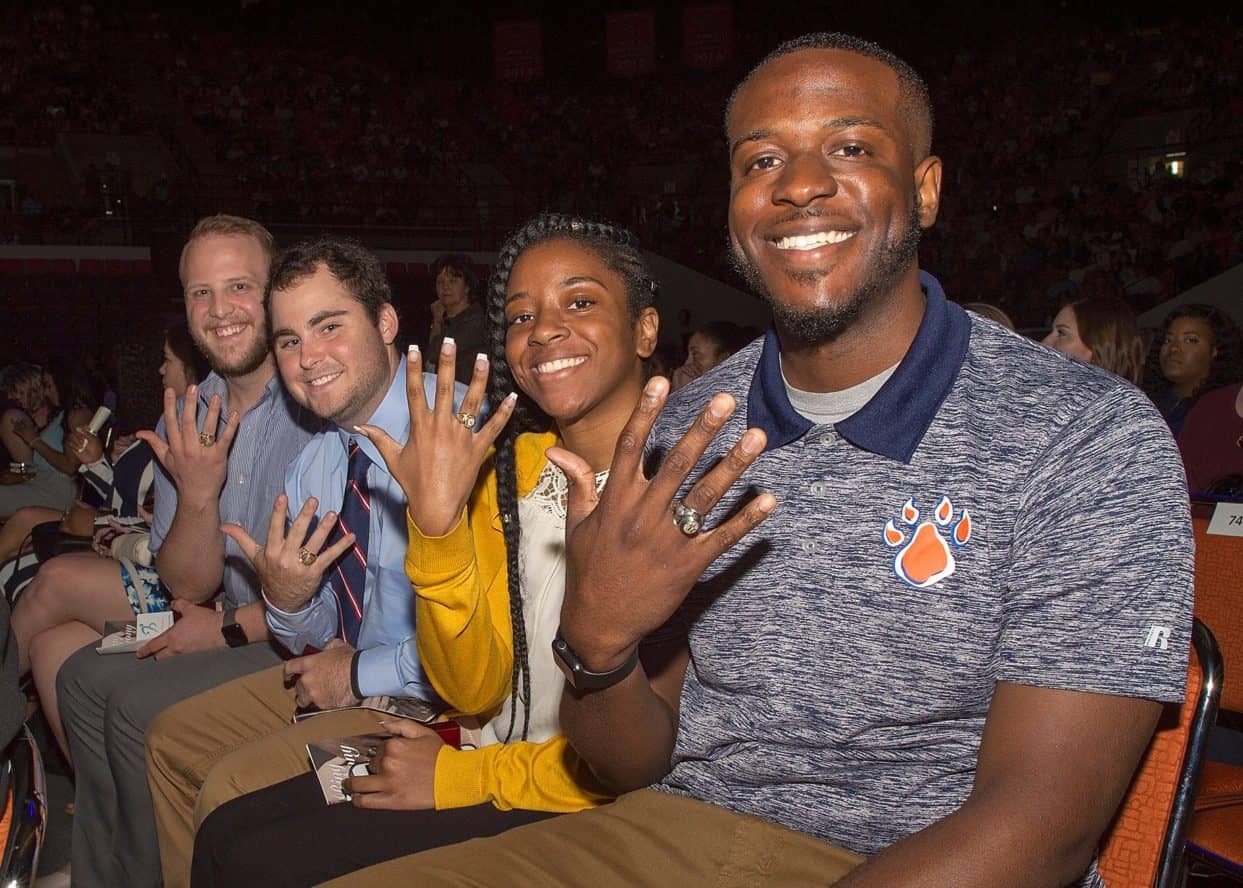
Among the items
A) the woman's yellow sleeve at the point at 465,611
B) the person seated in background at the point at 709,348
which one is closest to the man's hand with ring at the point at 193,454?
the woman's yellow sleeve at the point at 465,611

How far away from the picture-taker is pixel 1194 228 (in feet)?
38.7

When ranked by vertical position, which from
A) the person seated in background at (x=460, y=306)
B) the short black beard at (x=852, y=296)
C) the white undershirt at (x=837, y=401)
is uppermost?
the person seated in background at (x=460, y=306)

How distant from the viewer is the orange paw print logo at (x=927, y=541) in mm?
1307

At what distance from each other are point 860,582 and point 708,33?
17.6 meters

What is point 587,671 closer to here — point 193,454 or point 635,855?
point 635,855

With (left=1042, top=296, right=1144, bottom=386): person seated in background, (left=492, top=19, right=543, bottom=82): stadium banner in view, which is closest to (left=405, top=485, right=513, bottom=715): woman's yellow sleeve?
(left=1042, top=296, right=1144, bottom=386): person seated in background

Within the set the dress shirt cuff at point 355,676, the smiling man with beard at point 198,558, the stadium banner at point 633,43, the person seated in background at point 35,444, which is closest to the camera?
the dress shirt cuff at point 355,676

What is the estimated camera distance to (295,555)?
2393mm

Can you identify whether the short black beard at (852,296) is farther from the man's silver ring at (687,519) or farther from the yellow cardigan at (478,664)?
the yellow cardigan at (478,664)

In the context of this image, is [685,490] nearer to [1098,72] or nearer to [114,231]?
[114,231]

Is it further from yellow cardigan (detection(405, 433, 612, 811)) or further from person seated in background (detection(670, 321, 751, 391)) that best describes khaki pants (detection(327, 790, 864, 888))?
person seated in background (detection(670, 321, 751, 391))

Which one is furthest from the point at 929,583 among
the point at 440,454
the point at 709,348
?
the point at 709,348

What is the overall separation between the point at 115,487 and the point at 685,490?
3.06m

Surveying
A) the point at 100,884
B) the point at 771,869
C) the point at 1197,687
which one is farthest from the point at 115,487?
the point at 1197,687
